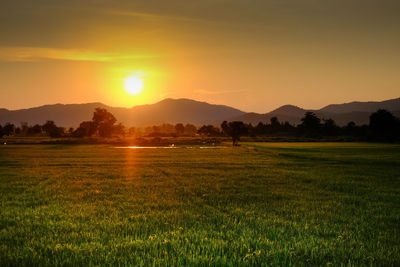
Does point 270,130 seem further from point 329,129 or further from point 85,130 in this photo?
point 85,130

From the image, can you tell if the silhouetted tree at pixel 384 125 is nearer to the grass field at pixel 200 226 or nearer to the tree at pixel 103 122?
the tree at pixel 103 122

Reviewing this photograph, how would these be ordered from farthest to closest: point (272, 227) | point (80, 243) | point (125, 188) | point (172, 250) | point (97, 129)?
point (97, 129), point (125, 188), point (272, 227), point (80, 243), point (172, 250)

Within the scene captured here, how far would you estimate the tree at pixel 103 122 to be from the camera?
6216 inches

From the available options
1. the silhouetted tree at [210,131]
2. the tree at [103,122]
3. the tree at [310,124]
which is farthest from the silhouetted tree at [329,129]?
the tree at [103,122]

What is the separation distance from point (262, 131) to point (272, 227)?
191334 millimetres

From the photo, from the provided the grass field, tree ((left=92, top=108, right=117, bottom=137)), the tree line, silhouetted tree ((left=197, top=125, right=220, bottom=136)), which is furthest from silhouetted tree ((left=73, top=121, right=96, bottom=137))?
the grass field

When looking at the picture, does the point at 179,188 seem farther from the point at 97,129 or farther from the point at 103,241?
the point at 97,129

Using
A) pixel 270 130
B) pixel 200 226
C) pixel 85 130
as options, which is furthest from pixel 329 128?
pixel 200 226

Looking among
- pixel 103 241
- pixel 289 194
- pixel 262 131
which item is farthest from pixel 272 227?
pixel 262 131

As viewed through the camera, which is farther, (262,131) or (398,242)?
(262,131)

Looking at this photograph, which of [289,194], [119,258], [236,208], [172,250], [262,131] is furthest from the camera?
[262,131]

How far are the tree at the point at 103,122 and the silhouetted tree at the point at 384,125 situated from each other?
4479 inches

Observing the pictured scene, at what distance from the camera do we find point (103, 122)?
531 feet

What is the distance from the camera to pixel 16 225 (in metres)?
10.7
